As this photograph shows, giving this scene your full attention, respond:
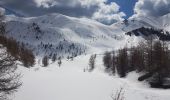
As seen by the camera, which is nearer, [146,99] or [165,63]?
[146,99]

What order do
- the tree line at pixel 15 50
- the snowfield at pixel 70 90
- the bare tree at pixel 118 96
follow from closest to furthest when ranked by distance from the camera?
the bare tree at pixel 118 96 < the tree line at pixel 15 50 < the snowfield at pixel 70 90

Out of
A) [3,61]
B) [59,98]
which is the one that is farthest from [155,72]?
[3,61]

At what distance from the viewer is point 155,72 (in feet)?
245

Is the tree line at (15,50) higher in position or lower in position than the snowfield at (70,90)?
higher

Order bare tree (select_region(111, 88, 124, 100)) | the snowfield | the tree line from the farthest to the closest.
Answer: the snowfield, the tree line, bare tree (select_region(111, 88, 124, 100))

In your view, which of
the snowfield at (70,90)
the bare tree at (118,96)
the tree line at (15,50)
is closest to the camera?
the bare tree at (118,96)

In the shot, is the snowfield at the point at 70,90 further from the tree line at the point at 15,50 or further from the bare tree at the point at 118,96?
the tree line at the point at 15,50

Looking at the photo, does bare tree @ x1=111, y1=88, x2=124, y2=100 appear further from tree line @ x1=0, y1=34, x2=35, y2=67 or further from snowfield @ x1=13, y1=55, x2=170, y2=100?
tree line @ x1=0, y1=34, x2=35, y2=67

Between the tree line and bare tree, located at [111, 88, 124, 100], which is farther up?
the tree line

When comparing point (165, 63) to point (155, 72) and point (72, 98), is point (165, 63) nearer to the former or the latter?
point (155, 72)

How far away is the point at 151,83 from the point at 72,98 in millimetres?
41526

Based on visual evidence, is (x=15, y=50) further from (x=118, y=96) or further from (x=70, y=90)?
(x=118, y=96)

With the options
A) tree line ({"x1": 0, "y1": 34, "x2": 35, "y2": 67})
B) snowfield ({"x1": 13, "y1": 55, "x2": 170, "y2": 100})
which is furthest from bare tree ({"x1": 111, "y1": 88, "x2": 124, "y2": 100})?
tree line ({"x1": 0, "y1": 34, "x2": 35, "y2": 67})

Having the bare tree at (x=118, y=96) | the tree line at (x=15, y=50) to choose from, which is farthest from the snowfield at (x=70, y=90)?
the tree line at (x=15, y=50)
